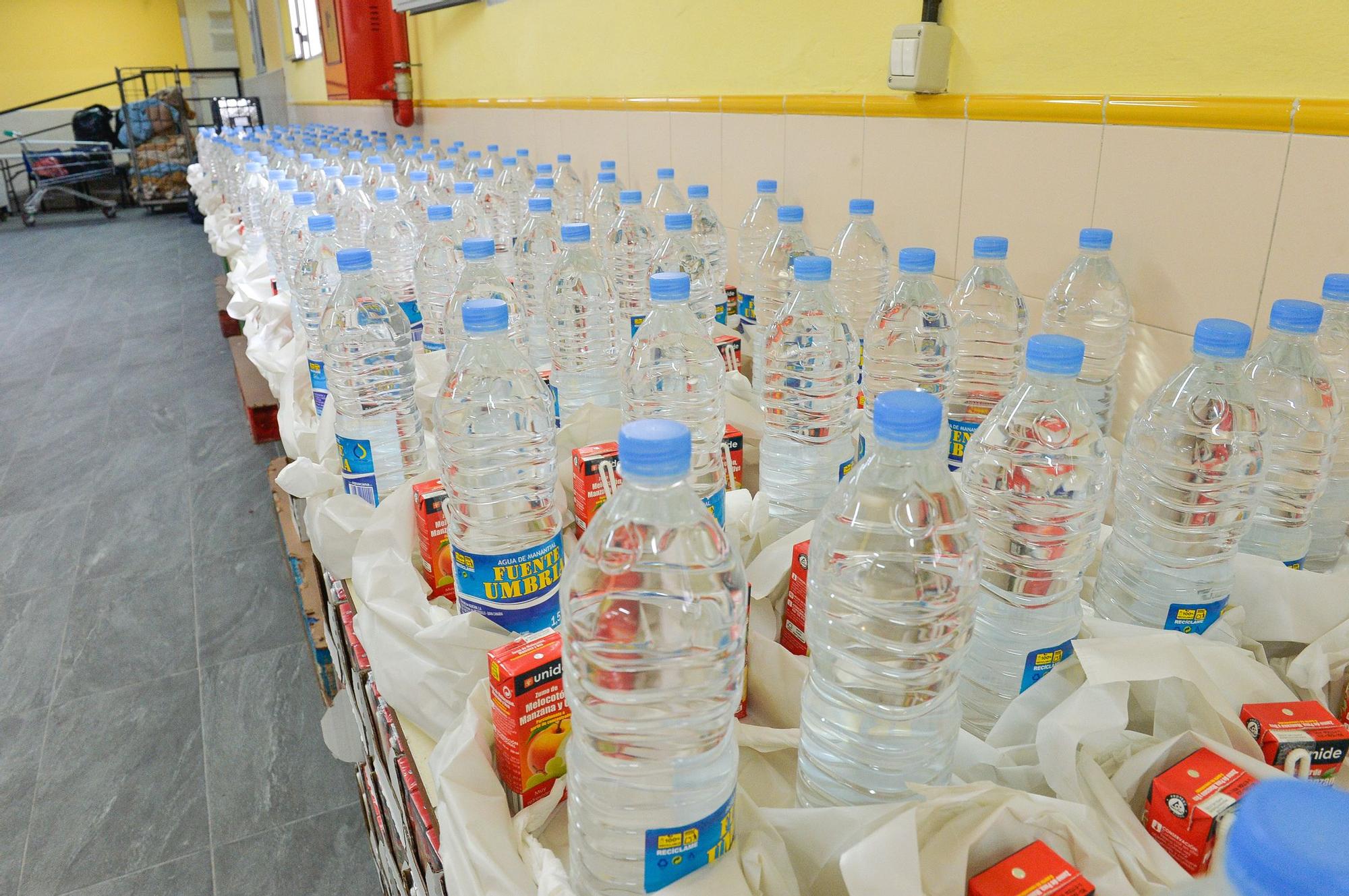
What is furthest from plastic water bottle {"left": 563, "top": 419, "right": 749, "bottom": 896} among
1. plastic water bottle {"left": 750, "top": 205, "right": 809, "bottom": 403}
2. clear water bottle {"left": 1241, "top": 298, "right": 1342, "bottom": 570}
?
plastic water bottle {"left": 750, "top": 205, "right": 809, "bottom": 403}

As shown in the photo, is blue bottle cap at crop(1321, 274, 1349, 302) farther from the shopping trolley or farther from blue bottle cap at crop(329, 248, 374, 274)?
the shopping trolley

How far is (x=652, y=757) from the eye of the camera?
811 millimetres

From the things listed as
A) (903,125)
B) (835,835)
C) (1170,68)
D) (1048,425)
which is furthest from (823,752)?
(903,125)

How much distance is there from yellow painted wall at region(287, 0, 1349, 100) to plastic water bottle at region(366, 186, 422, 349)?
102 cm

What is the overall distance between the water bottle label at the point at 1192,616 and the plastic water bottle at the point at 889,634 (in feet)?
1.06

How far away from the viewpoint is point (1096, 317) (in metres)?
1.61

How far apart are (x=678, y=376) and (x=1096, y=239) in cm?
77

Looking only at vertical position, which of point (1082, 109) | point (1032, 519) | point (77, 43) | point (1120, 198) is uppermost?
point (77, 43)

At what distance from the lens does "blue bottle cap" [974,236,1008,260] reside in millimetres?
1506

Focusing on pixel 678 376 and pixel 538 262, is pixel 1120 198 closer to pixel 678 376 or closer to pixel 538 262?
pixel 678 376

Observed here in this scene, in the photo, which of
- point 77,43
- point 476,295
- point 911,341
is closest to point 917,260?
point 911,341

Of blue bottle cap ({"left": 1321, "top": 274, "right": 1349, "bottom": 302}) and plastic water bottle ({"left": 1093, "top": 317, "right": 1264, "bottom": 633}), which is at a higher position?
blue bottle cap ({"left": 1321, "top": 274, "right": 1349, "bottom": 302})

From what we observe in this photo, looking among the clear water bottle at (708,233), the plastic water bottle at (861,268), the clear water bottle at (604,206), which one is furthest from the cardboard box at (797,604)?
the clear water bottle at (604,206)

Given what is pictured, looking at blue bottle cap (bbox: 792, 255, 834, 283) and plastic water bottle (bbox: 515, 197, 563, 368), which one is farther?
plastic water bottle (bbox: 515, 197, 563, 368)
